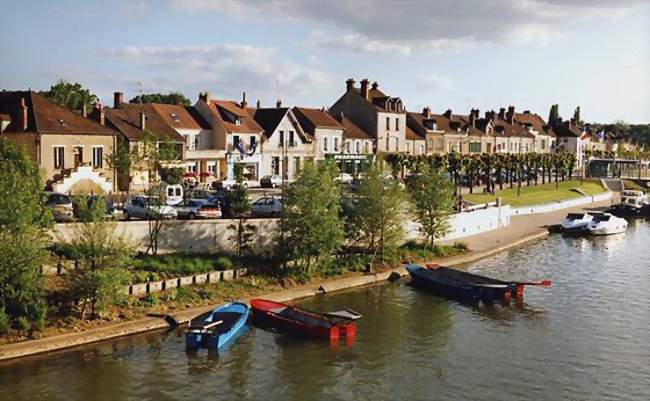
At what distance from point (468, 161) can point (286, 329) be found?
49.6 meters

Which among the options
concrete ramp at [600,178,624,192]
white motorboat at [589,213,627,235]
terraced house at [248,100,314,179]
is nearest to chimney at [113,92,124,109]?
terraced house at [248,100,314,179]

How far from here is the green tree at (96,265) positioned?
97.5 ft

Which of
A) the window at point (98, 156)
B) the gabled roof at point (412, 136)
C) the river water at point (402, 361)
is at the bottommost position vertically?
the river water at point (402, 361)

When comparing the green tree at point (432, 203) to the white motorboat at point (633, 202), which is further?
the white motorboat at point (633, 202)

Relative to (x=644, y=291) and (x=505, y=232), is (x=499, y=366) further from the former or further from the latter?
(x=505, y=232)

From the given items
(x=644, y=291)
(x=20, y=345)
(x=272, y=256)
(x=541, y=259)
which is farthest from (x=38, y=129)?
(x=644, y=291)

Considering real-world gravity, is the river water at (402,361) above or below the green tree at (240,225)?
below

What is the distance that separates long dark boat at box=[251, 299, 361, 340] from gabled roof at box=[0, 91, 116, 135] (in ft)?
84.3

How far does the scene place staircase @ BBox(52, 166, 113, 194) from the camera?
50.2 meters

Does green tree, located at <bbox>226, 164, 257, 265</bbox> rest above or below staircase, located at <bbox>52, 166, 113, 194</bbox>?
below

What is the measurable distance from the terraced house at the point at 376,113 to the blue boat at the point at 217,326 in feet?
172

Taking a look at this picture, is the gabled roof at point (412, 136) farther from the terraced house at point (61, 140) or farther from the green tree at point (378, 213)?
the green tree at point (378, 213)

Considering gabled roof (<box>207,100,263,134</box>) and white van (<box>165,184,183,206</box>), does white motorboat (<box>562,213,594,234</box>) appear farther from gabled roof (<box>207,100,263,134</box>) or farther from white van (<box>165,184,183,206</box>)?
white van (<box>165,184,183,206</box>)

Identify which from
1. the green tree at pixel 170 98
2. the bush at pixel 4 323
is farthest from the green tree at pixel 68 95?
the bush at pixel 4 323
